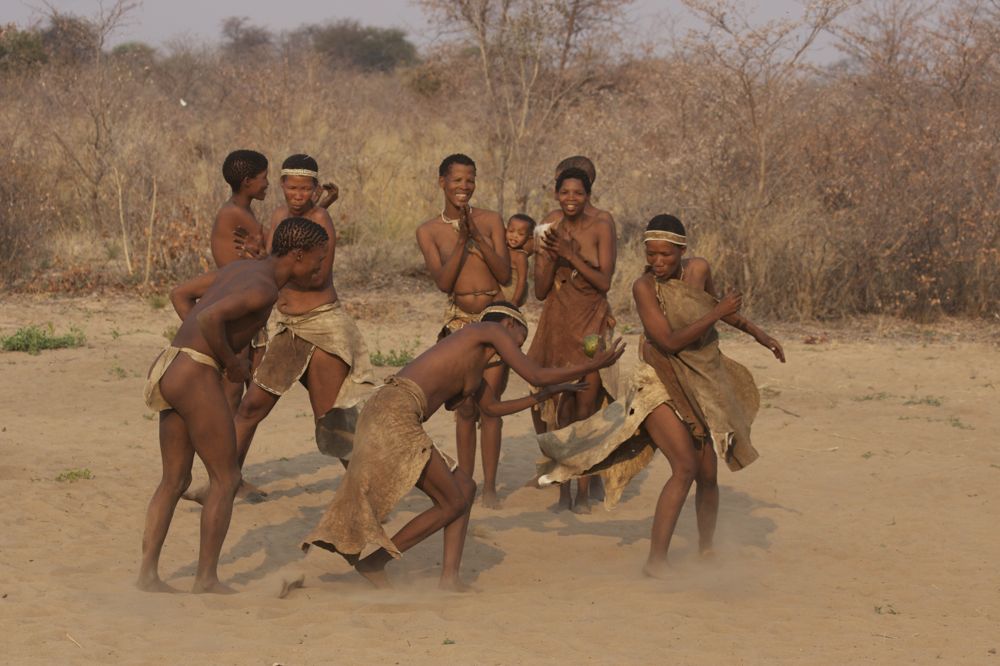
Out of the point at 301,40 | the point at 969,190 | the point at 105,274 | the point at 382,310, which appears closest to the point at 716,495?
the point at 382,310

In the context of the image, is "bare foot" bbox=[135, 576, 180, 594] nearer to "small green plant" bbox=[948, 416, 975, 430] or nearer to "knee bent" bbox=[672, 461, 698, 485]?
"knee bent" bbox=[672, 461, 698, 485]

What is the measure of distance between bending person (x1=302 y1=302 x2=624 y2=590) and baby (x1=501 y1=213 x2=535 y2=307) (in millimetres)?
1640

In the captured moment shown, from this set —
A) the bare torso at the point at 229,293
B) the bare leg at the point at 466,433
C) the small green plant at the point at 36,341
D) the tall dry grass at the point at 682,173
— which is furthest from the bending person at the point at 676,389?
the tall dry grass at the point at 682,173

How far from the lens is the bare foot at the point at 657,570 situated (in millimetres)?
5488

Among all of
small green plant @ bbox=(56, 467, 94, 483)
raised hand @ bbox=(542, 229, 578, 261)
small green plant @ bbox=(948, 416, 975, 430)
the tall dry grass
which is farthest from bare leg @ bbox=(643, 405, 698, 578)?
the tall dry grass

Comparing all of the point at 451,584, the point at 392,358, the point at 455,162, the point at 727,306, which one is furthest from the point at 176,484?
the point at 392,358

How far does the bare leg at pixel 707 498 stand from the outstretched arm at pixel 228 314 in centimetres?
207

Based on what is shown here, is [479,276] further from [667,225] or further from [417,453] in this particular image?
[417,453]

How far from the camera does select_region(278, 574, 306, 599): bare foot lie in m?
5.10

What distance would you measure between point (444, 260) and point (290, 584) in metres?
2.33

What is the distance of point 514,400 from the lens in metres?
5.08

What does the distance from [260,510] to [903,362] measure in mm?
6436

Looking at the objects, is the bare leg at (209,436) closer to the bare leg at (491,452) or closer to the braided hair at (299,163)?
the braided hair at (299,163)

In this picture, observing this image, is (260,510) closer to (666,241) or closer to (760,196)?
(666,241)
